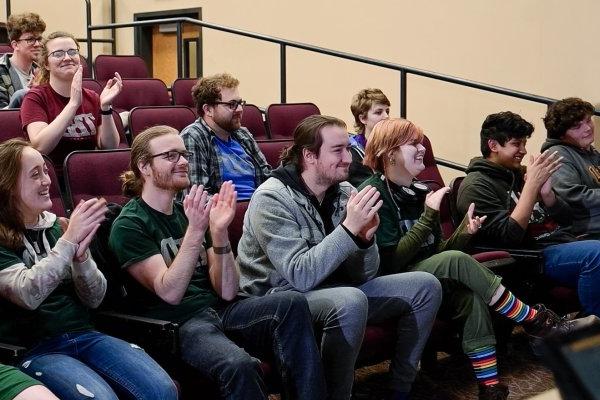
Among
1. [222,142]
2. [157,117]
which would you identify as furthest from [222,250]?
[157,117]

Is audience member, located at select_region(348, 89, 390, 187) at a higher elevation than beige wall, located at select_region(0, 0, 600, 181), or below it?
below

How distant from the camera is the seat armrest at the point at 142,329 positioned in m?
1.69

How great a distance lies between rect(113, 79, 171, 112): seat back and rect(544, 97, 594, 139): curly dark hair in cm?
188

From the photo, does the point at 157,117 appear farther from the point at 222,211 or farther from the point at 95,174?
the point at 222,211

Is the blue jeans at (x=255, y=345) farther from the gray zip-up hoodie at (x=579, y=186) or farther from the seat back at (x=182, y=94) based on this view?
the seat back at (x=182, y=94)

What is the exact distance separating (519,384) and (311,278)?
832 mm

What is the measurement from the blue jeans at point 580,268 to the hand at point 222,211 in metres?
1.16

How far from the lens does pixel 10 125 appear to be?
268 centimetres

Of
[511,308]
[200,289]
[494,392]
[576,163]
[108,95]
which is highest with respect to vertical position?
[108,95]

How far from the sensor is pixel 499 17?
14.4 feet

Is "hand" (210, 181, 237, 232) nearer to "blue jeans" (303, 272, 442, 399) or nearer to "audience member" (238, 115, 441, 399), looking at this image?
"audience member" (238, 115, 441, 399)

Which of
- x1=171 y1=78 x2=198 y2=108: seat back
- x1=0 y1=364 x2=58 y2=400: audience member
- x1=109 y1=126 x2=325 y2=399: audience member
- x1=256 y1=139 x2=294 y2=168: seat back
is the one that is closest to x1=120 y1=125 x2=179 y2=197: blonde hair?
x1=109 y1=126 x2=325 y2=399: audience member

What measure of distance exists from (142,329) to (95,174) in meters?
0.71

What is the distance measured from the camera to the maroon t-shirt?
2.60m
